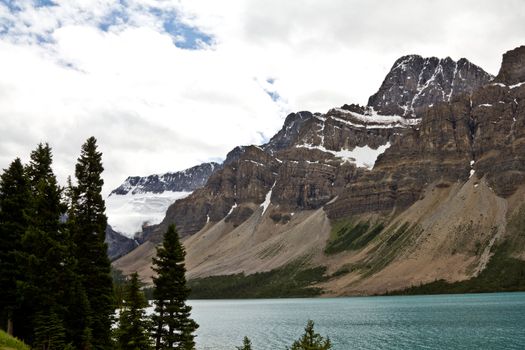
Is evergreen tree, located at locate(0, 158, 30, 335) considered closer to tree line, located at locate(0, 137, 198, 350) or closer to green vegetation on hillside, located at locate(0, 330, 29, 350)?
tree line, located at locate(0, 137, 198, 350)

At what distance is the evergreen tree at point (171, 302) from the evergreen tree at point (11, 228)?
11.4 metres

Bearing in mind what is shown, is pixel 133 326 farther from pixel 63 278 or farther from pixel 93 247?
pixel 93 247

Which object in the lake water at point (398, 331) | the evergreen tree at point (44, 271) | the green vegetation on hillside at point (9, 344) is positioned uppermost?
the evergreen tree at point (44, 271)

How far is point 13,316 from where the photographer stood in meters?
48.1

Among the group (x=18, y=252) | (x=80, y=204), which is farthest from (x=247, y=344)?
(x=80, y=204)

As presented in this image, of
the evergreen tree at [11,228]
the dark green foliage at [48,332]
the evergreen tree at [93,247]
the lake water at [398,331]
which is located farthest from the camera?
the lake water at [398,331]

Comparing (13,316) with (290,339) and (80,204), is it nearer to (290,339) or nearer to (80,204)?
(80,204)

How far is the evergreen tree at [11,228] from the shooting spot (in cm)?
4764

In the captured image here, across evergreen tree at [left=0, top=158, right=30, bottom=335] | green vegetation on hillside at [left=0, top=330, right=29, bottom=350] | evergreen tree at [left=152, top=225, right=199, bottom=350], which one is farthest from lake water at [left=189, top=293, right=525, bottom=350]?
green vegetation on hillside at [left=0, top=330, right=29, bottom=350]

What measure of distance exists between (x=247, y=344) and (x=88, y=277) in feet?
66.0

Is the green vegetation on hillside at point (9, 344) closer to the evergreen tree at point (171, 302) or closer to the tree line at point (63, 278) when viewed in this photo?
the tree line at point (63, 278)

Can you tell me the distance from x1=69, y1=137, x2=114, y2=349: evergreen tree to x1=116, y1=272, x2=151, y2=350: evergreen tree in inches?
356

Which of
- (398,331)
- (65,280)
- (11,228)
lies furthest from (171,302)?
(398,331)

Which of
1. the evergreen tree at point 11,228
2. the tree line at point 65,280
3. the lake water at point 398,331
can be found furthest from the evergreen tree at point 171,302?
the lake water at point 398,331
